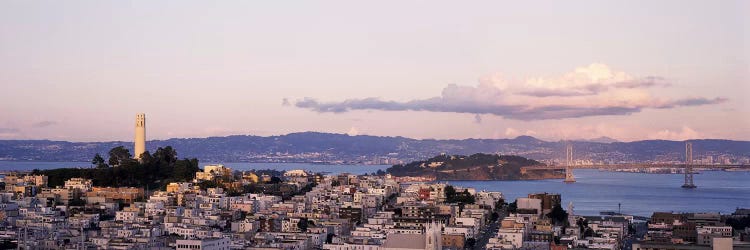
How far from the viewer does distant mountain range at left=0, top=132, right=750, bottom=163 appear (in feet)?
186

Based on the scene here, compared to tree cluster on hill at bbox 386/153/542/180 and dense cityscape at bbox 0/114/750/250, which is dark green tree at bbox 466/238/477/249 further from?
tree cluster on hill at bbox 386/153/542/180

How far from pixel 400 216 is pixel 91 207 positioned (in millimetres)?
5205

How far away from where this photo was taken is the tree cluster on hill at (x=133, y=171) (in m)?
20.9

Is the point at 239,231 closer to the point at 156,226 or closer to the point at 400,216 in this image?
the point at 156,226

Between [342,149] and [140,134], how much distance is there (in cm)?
5158

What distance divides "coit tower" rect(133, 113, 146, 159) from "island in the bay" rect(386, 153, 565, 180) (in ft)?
74.2

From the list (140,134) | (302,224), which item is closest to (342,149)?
(140,134)

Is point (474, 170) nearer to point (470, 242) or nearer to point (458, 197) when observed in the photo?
point (458, 197)

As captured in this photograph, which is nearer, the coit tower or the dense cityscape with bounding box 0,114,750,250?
the dense cityscape with bounding box 0,114,750,250

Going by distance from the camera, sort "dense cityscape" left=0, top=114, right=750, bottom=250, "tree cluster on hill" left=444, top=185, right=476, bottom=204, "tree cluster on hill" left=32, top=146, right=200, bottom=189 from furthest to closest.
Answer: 1. "tree cluster on hill" left=32, top=146, right=200, bottom=189
2. "tree cluster on hill" left=444, top=185, right=476, bottom=204
3. "dense cityscape" left=0, top=114, right=750, bottom=250

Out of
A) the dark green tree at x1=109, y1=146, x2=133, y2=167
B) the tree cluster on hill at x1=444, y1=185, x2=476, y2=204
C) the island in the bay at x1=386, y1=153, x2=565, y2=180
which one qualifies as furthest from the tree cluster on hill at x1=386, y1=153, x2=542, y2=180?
Result: the dark green tree at x1=109, y1=146, x2=133, y2=167

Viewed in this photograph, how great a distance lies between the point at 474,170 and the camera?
4775 cm

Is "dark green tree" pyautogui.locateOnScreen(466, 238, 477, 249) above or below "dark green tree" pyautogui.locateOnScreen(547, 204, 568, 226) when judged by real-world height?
below

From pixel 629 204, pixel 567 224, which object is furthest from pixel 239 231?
pixel 629 204
